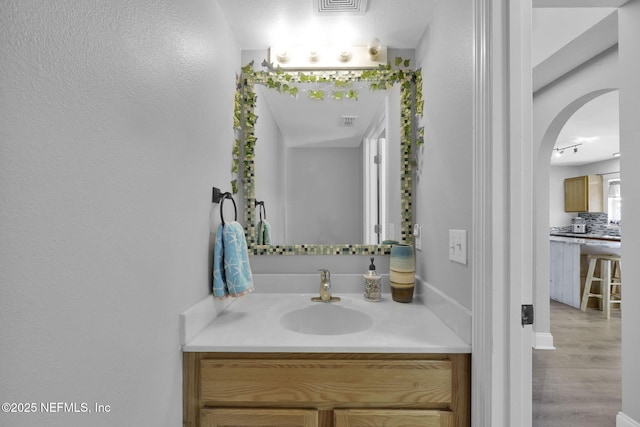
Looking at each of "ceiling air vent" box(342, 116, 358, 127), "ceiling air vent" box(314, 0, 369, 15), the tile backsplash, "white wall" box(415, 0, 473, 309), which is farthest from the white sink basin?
the tile backsplash

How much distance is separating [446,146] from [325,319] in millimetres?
930

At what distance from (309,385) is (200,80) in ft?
3.69

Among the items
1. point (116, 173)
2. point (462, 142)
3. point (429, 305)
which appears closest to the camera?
point (116, 173)

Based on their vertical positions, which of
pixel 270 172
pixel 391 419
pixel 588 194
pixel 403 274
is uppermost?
pixel 588 194

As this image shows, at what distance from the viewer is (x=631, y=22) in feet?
5.86

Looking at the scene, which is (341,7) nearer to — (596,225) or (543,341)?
(543,341)

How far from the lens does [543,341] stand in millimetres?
3021

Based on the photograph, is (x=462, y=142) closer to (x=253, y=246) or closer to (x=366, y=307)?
(x=366, y=307)

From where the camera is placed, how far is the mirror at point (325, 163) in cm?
170

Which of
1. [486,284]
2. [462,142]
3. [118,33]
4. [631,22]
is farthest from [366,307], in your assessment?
[631,22]

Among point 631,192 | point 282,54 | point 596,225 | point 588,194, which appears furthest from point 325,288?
point 596,225

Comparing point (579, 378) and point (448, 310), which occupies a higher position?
point (448, 310)

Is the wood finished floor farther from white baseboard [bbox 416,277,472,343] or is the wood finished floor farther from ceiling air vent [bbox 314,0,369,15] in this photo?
ceiling air vent [bbox 314,0,369,15]

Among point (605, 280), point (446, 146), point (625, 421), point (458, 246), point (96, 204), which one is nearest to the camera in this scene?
point (96, 204)
